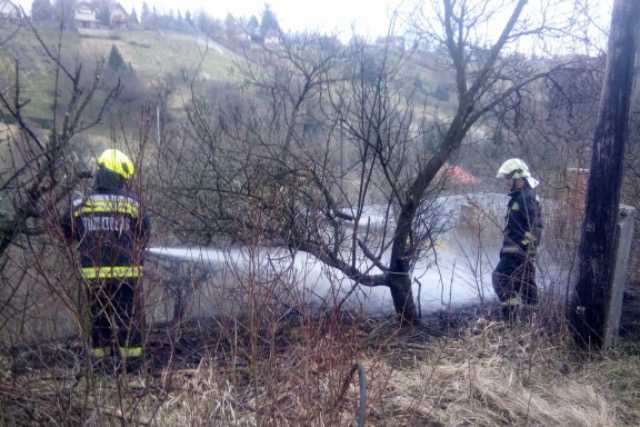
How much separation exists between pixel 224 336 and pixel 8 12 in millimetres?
3223

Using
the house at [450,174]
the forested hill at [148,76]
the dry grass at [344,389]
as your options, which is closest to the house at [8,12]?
the forested hill at [148,76]

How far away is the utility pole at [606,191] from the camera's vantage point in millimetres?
4855

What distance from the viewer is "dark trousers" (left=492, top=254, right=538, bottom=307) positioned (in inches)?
199

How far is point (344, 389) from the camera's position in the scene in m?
3.09

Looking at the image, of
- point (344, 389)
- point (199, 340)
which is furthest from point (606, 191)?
point (199, 340)

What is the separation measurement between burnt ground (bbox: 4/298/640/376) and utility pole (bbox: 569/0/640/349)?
35cm

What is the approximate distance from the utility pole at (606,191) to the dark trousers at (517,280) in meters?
0.37

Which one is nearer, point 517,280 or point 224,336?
point 224,336

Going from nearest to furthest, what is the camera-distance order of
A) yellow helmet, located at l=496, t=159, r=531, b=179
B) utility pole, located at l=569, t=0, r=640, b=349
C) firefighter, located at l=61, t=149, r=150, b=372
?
firefighter, located at l=61, t=149, r=150, b=372
utility pole, located at l=569, t=0, r=640, b=349
yellow helmet, located at l=496, t=159, r=531, b=179

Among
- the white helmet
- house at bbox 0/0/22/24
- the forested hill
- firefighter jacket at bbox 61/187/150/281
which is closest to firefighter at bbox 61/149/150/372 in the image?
firefighter jacket at bbox 61/187/150/281

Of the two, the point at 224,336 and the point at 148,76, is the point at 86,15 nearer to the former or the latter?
the point at 148,76

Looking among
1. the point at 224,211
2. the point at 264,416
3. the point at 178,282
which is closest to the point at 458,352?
the point at 264,416

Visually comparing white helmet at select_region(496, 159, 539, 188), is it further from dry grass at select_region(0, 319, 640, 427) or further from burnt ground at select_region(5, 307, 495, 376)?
dry grass at select_region(0, 319, 640, 427)

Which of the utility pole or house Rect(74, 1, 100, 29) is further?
house Rect(74, 1, 100, 29)
